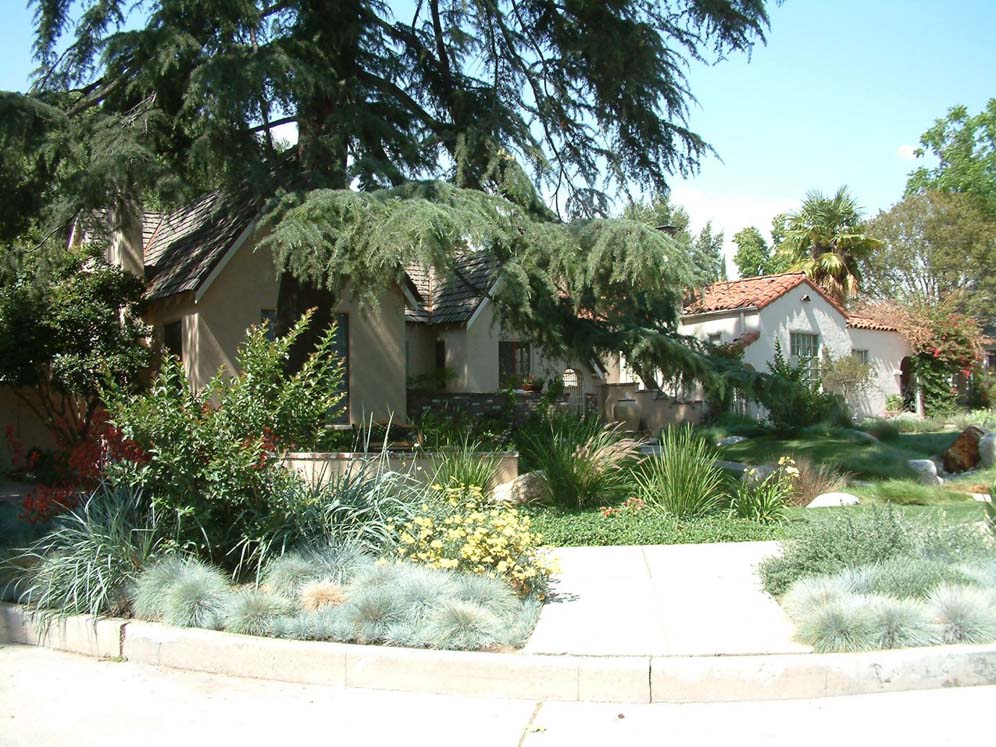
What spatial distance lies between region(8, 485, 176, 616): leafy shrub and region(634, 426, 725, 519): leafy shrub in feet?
16.9

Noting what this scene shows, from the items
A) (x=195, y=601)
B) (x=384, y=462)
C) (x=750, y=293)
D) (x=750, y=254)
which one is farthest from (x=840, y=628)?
(x=750, y=254)

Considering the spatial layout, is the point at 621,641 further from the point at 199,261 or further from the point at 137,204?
the point at 199,261

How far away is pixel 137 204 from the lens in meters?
11.6

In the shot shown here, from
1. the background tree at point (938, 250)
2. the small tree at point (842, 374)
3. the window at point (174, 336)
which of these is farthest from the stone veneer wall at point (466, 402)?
A: the background tree at point (938, 250)

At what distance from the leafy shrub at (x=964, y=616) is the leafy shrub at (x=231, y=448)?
4.88 meters

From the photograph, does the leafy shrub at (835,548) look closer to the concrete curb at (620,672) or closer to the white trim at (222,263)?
the concrete curb at (620,672)

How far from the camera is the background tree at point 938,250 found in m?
37.2

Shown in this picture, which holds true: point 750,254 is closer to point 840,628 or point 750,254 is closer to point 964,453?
point 964,453

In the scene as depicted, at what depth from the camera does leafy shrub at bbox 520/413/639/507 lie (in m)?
10.3

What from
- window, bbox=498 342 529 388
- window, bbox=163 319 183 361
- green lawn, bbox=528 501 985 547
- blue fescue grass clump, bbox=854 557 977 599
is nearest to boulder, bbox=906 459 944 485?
green lawn, bbox=528 501 985 547

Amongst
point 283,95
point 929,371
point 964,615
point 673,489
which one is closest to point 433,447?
point 673,489

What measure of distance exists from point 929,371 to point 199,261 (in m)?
23.6

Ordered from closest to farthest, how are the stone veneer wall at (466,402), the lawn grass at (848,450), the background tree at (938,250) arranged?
1. the lawn grass at (848,450)
2. the stone veneer wall at (466,402)
3. the background tree at (938,250)

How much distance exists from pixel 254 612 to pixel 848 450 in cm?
1151
